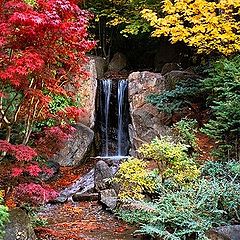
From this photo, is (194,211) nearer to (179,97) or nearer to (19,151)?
(19,151)

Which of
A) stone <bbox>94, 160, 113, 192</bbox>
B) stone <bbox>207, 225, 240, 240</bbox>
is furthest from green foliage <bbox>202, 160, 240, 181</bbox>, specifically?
stone <bbox>94, 160, 113, 192</bbox>

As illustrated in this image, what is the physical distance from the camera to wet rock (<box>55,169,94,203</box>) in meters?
8.70

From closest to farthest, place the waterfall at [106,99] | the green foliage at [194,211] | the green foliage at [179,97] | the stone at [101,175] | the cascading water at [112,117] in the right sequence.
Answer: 1. the green foliage at [194,211]
2. the stone at [101,175]
3. the green foliage at [179,97]
4. the cascading water at [112,117]
5. the waterfall at [106,99]

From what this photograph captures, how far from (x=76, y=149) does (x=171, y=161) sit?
542 centimetres

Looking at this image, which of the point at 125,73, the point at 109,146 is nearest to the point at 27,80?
the point at 109,146

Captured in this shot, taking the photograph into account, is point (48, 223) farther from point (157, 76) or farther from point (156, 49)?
point (156, 49)

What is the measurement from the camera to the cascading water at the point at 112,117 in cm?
1220

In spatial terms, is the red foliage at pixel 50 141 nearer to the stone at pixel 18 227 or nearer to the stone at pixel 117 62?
the stone at pixel 18 227

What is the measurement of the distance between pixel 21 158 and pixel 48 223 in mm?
2305

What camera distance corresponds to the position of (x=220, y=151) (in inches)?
305

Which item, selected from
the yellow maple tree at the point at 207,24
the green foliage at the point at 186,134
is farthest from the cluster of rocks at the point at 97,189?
the yellow maple tree at the point at 207,24

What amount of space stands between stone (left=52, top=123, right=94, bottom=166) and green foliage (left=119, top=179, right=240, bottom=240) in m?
5.84

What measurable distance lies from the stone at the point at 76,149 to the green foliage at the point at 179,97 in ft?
7.41

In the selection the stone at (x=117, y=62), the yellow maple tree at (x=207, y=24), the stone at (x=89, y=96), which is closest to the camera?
the yellow maple tree at (x=207, y=24)
